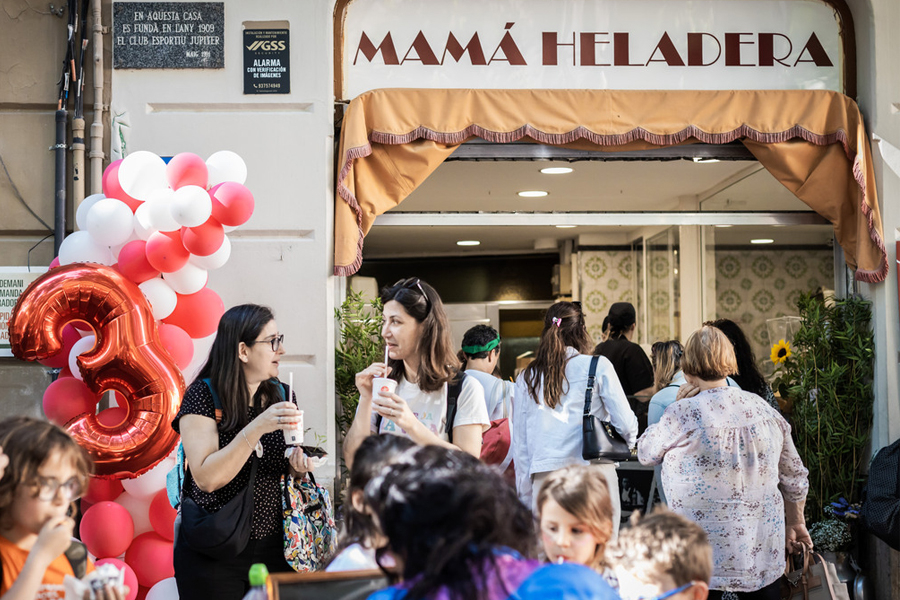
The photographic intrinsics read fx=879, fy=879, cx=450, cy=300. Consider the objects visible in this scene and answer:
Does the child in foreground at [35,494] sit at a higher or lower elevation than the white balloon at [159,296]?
lower

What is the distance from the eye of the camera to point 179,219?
155 inches

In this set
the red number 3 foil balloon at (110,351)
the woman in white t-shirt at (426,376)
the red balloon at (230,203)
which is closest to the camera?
the woman in white t-shirt at (426,376)

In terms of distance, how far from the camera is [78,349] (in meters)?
4.16

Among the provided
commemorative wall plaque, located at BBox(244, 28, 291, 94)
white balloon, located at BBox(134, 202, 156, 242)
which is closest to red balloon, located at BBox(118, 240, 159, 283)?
white balloon, located at BBox(134, 202, 156, 242)

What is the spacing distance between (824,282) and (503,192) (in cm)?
229

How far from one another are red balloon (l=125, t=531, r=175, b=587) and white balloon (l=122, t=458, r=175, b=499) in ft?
0.87

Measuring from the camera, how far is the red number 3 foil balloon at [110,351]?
3.90 m

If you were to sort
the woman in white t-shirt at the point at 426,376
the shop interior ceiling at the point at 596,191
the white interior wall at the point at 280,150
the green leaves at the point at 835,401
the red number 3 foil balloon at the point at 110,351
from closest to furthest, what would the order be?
the woman in white t-shirt at the point at 426,376
the red number 3 foil balloon at the point at 110,351
the white interior wall at the point at 280,150
the green leaves at the point at 835,401
the shop interior ceiling at the point at 596,191

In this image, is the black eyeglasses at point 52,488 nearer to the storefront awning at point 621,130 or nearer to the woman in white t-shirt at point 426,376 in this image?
the woman in white t-shirt at point 426,376

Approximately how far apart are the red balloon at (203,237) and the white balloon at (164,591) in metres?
1.59

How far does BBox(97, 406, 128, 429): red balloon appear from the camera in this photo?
160 inches

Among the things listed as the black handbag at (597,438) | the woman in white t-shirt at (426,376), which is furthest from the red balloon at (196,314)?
the black handbag at (597,438)

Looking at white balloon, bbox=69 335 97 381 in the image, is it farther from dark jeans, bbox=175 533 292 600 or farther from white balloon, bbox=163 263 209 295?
dark jeans, bbox=175 533 292 600

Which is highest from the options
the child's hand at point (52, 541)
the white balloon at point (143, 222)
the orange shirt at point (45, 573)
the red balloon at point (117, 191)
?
the red balloon at point (117, 191)
